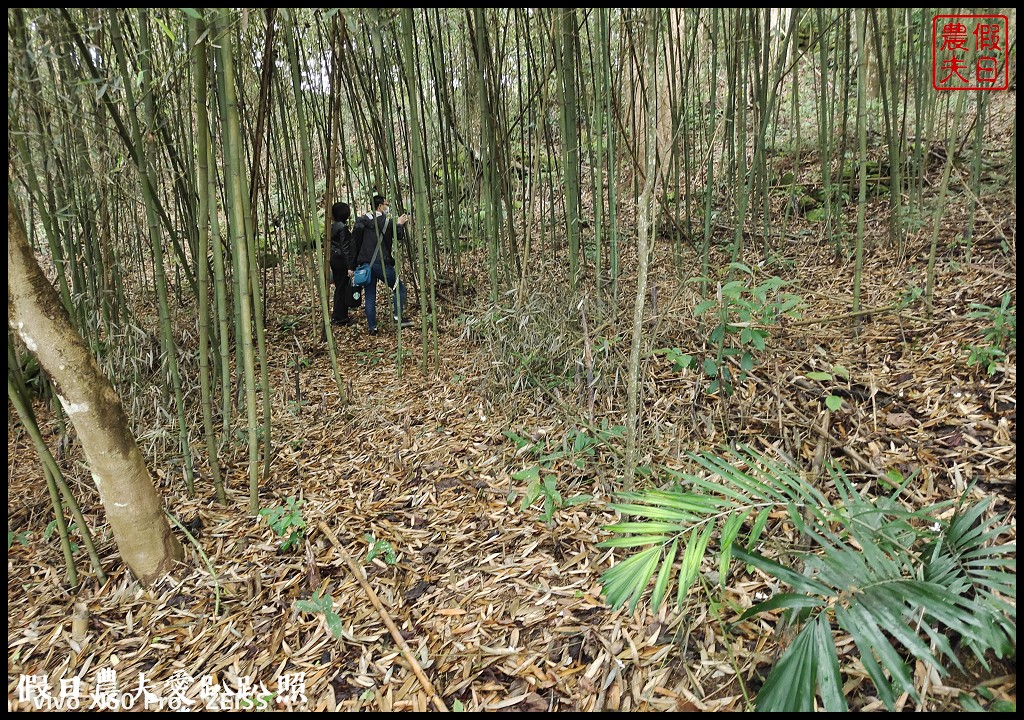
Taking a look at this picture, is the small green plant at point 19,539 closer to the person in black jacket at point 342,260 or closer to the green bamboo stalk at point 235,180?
the green bamboo stalk at point 235,180

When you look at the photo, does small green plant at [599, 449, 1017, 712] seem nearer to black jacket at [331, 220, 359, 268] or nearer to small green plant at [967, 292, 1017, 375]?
small green plant at [967, 292, 1017, 375]

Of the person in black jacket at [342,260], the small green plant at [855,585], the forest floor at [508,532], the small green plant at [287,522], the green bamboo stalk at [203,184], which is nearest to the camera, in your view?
the small green plant at [855,585]

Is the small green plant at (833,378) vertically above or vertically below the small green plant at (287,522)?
above

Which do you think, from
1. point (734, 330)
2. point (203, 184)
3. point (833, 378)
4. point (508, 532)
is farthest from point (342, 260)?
point (833, 378)

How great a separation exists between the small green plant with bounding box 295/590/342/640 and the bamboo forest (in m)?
0.02

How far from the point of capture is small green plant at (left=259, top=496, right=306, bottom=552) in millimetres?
1863

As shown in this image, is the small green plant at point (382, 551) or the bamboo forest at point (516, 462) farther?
the small green plant at point (382, 551)

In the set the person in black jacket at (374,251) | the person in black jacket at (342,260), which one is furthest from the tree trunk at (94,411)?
the person in black jacket at (342,260)

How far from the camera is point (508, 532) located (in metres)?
1.78

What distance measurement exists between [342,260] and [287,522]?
249 centimetres

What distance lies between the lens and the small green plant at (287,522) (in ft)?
6.11

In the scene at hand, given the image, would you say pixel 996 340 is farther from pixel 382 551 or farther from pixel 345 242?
pixel 345 242

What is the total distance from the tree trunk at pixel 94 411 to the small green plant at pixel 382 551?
0.63 metres

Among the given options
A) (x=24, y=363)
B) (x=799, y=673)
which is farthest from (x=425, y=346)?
(x=799, y=673)
